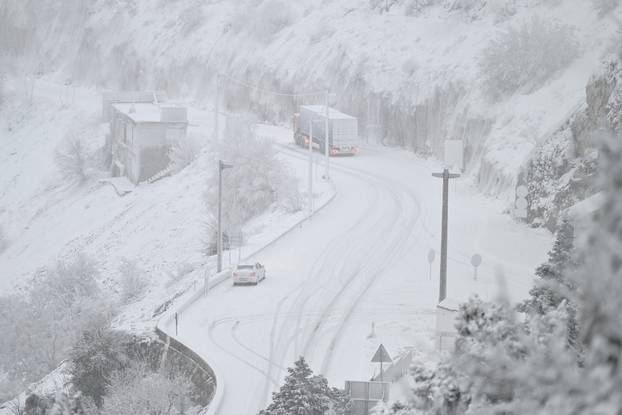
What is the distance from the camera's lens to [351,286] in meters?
34.0

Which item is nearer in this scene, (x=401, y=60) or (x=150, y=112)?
(x=401, y=60)

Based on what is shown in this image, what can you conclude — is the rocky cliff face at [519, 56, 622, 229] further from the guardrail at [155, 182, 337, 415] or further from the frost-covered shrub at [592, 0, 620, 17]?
the frost-covered shrub at [592, 0, 620, 17]

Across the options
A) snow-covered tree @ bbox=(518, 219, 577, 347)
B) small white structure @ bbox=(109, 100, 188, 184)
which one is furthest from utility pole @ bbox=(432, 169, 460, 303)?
small white structure @ bbox=(109, 100, 188, 184)

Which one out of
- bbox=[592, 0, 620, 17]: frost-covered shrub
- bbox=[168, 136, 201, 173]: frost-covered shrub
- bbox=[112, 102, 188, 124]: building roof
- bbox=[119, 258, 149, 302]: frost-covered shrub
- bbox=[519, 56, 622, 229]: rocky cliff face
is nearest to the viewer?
bbox=[519, 56, 622, 229]: rocky cliff face

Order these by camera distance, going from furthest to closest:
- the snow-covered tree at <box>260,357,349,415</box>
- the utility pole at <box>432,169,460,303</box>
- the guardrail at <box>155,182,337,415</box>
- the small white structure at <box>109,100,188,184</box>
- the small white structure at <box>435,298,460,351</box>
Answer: the small white structure at <box>109,100,188,184</box> < the utility pole at <box>432,169,460,303</box> < the small white structure at <box>435,298,460,351</box> < the guardrail at <box>155,182,337,415</box> < the snow-covered tree at <box>260,357,349,415</box>

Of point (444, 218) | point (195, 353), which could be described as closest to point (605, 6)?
point (444, 218)

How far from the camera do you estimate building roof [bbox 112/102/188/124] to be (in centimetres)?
7062

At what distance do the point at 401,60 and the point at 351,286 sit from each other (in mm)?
33823

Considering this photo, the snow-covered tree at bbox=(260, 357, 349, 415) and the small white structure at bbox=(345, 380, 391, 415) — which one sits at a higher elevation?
the snow-covered tree at bbox=(260, 357, 349, 415)

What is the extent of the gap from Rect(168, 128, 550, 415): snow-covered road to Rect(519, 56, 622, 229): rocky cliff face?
1.29m

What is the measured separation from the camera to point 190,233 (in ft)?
175

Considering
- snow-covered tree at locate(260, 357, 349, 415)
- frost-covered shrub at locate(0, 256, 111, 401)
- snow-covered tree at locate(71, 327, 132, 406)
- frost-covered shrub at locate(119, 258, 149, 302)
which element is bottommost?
frost-covered shrub at locate(0, 256, 111, 401)

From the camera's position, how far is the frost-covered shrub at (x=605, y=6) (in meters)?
50.2

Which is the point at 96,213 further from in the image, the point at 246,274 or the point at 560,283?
the point at 560,283
